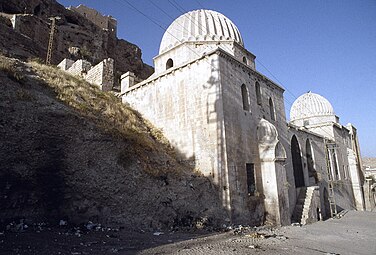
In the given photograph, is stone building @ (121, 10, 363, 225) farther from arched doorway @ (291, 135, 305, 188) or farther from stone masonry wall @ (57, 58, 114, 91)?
stone masonry wall @ (57, 58, 114, 91)

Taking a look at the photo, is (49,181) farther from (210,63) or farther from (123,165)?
(210,63)

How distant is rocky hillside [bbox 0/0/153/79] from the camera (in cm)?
1875

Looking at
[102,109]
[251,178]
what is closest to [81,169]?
[102,109]

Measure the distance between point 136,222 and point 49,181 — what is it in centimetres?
265

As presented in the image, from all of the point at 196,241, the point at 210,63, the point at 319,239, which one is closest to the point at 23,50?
the point at 210,63

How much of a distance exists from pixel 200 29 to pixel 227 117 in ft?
23.1

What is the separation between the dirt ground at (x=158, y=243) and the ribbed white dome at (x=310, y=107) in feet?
63.7

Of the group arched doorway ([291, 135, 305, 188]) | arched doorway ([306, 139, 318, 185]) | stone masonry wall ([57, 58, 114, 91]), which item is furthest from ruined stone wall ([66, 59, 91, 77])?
arched doorway ([306, 139, 318, 185])

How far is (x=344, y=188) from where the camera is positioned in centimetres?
2320

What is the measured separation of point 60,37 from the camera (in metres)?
23.7

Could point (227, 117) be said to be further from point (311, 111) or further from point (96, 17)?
point (96, 17)

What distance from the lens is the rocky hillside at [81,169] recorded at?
664cm

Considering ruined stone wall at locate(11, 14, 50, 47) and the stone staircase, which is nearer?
the stone staircase

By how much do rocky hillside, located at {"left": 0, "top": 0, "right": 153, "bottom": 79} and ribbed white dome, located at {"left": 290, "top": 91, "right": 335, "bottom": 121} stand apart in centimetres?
1728
